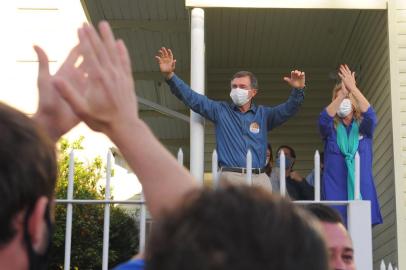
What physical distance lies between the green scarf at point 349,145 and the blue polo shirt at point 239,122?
17.3 inches

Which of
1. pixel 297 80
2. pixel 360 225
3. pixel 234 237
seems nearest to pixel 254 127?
pixel 297 80

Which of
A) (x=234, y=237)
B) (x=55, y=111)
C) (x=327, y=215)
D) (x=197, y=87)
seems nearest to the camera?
(x=234, y=237)

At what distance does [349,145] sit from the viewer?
6.66m

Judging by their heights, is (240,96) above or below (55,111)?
above

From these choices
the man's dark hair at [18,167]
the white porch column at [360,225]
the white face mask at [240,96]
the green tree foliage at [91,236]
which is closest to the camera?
the man's dark hair at [18,167]

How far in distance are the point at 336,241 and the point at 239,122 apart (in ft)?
13.5

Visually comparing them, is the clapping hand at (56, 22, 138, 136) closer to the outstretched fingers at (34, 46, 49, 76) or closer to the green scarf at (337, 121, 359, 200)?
the outstretched fingers at (34, 46, 49, 76)

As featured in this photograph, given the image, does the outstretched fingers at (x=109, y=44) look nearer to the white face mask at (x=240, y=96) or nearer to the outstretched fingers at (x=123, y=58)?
the outstretched fingers at (x=123, y=58)

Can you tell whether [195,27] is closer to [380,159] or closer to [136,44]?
[380,159]

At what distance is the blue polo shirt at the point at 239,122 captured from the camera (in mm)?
6508

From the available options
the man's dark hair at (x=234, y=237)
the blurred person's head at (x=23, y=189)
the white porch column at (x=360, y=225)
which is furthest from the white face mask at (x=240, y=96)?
the man's dark hair at (x=234, y=237)

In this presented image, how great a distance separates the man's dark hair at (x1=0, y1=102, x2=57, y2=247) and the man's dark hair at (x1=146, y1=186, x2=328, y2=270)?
0.91ft

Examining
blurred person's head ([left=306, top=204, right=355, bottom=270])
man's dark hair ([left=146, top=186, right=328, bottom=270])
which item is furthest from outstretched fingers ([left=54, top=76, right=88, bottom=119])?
blurred person's head ([left=306, top=204, right=355, bottom=270])

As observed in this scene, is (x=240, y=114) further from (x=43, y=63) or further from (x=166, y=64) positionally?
(x=43, y=63)
